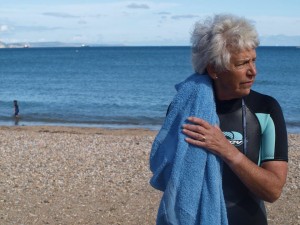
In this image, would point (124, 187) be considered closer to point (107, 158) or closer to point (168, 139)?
point (107, 158)

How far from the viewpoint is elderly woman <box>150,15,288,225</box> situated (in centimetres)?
264

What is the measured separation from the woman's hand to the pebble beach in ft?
17.4

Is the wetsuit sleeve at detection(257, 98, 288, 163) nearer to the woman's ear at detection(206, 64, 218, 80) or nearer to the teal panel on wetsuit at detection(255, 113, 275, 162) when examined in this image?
the teal panel on wetsuit at detection(255, 113, 275, 162)

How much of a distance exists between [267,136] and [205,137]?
1.00 feet

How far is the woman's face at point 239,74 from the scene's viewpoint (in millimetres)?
2680

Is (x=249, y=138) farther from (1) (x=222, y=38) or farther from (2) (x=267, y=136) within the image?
(1) (x=222, y=38)

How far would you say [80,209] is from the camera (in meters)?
8.52

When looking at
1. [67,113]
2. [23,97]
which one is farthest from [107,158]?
[23,97]

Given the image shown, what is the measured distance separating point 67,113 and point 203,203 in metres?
29.8

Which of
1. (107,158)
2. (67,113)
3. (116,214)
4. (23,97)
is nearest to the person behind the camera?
(116,214)

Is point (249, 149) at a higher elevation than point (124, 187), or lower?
higher

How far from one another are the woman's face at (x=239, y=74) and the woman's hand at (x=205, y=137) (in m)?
0.20

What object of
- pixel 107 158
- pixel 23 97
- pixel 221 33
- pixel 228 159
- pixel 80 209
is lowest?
pixel 23 97

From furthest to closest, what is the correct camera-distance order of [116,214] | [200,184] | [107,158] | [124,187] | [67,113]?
[67,113] → [107,158] → [124,187] → [116,214] → [200,184]
